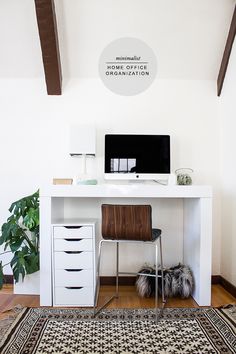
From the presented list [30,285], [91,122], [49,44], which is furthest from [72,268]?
[49,44]

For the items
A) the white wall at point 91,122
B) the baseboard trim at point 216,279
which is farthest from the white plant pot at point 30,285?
the baseboard trim at point 216,279

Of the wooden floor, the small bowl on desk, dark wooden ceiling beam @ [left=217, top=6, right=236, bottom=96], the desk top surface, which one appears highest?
dark wooden ceiling beam @ [left=217, top=6, right=236, bottom=96]

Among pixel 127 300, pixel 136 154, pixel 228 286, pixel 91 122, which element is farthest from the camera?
pixel 91 122

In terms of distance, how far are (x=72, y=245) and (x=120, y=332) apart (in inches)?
29.2

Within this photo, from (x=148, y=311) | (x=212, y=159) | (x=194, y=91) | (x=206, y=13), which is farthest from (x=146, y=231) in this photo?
(x=206, y=13)

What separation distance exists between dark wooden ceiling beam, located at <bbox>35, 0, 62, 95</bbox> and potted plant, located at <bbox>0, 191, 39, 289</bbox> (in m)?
1.12

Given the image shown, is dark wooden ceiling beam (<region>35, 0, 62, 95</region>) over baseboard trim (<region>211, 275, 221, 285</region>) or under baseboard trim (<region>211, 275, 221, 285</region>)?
over

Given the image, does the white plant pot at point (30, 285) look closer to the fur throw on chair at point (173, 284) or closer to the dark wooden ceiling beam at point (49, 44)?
the fur throw on chair at point (173, 284)

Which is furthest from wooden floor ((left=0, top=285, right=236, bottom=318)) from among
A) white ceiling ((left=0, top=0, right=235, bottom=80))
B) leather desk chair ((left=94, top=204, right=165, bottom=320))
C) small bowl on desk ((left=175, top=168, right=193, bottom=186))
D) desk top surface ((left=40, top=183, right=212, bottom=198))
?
white ceiling ((left=0, top=0, right=235, bottom=80))

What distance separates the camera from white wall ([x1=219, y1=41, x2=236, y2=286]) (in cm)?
245

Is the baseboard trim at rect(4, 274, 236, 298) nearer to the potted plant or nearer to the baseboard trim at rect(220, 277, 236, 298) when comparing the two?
the baseboard trim at rect(220, 277, 236, 298)

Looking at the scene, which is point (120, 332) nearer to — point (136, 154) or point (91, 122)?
point (136, 154)

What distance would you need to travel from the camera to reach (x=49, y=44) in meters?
2.36

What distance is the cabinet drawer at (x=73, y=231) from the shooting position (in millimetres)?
2189
